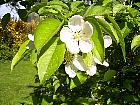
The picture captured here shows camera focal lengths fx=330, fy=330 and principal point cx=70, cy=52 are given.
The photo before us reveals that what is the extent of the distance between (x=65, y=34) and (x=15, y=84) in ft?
25.5

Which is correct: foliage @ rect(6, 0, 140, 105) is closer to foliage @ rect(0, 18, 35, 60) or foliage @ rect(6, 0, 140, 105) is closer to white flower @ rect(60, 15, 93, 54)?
white flower @ rect(60, 15, 93, 54)

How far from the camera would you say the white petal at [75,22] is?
3.15 ft

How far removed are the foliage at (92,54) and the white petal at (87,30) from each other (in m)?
0.01

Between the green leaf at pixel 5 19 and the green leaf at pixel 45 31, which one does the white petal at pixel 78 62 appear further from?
the green leaf at pixel 5 19

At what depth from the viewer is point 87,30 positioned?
94cm

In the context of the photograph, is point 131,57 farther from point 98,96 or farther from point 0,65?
point 0,65

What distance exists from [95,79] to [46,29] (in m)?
1.35

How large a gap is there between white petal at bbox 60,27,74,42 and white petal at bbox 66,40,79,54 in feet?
Result: 0.04

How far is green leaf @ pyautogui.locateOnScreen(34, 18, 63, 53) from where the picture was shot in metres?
0.88

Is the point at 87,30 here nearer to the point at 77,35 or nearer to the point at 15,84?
the point at 77,35

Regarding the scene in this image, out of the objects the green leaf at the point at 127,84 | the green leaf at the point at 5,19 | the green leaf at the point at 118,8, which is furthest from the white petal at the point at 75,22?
the green leaf at the point at 127,84

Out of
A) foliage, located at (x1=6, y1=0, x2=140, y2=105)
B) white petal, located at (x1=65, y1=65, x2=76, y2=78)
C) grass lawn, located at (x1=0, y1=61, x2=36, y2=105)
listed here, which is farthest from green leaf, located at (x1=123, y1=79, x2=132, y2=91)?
grass lawn, located at (x1=0, y1=61, x2=36, y2=105)

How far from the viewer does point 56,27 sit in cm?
93

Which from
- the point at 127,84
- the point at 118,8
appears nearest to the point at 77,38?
the point at 118,8
